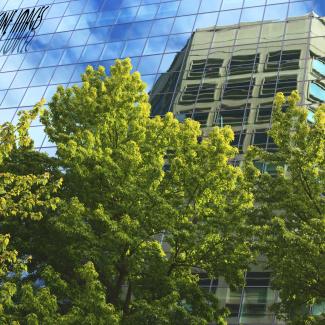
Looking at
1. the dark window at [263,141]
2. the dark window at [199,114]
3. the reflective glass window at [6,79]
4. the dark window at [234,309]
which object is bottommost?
the dark window at [234,309]

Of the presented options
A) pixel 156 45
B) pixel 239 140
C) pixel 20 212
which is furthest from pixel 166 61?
pixel 20 212

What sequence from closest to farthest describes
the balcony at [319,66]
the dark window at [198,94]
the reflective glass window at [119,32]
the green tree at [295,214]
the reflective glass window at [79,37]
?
the green tree at [295,214], the balcony at [319,66], the dark window at [198,94], the reflective glass window at [119,32], the reflective glass window at [79,37]

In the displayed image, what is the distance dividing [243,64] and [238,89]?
1811 mm

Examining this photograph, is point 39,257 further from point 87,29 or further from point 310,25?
point 87,29

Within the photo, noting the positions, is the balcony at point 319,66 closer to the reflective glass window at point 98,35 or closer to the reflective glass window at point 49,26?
the reflective glass window at point 98,35

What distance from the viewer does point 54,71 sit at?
40.1 metres

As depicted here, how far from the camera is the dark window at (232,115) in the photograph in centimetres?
3147

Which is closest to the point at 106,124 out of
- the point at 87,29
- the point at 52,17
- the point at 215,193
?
the point at 215,193

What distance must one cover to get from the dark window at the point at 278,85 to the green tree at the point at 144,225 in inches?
580

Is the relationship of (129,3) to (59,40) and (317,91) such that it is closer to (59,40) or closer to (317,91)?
(59,40)

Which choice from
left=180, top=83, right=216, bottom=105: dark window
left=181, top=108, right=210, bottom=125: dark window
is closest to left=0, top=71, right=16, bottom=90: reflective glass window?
left=180, top=83, right=216, bottom=105: dark window

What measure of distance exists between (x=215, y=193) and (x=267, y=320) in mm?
8650

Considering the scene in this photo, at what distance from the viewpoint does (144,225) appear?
15.9m

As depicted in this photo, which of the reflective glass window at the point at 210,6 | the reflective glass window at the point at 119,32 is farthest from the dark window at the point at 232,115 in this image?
the reflective glass window at the point at 119,32
